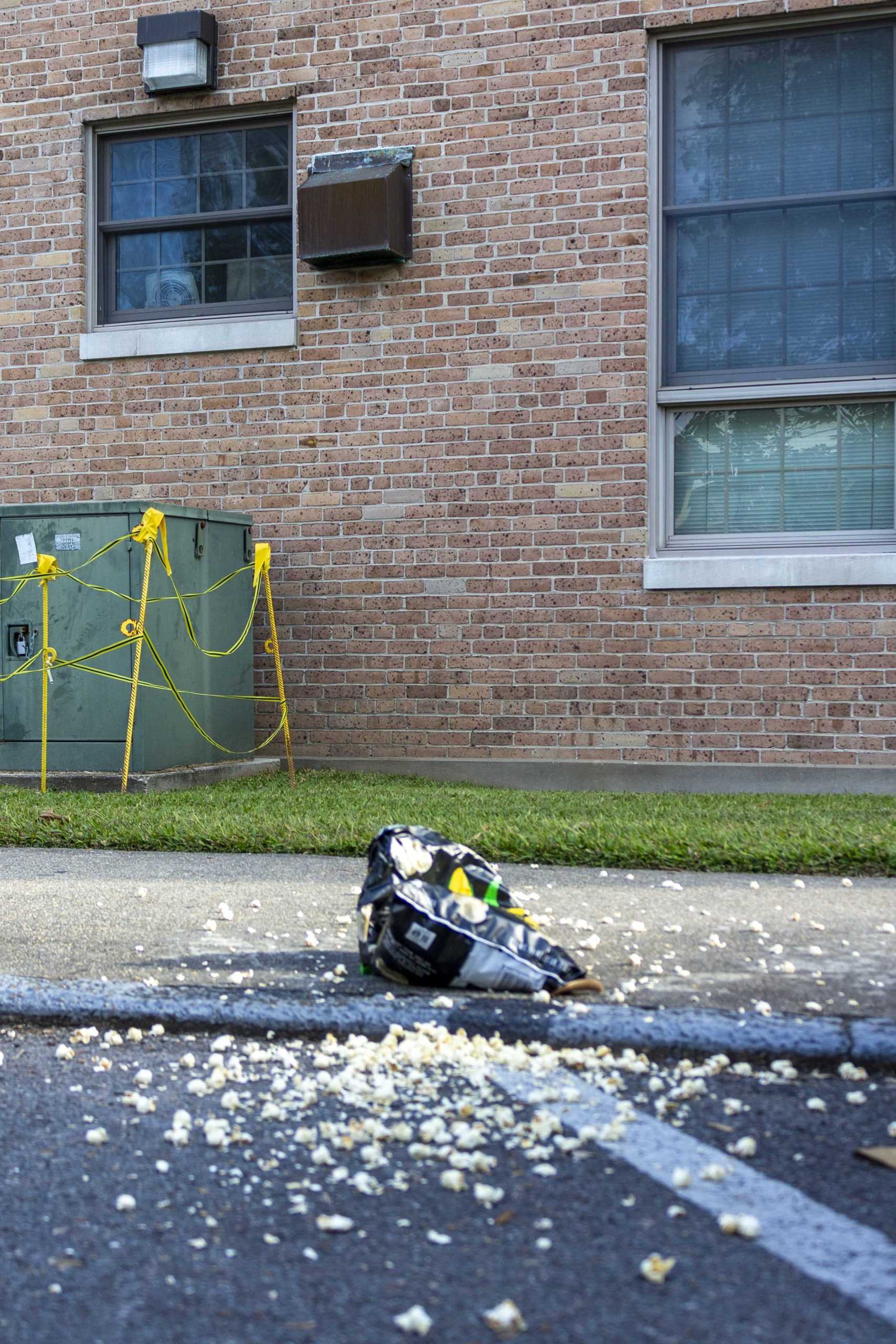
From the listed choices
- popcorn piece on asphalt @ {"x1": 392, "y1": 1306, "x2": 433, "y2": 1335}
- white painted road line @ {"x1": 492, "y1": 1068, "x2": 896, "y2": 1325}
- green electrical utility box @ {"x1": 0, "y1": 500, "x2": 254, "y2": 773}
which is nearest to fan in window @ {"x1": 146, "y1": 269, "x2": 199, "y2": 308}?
green electrical utility box @ {"x1": 0, "y1": 500, "x2": 254, "y2": 773}

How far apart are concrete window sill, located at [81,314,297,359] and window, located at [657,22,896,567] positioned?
2.86 meters

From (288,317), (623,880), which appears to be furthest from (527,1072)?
(288,317)

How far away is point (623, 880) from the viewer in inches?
228

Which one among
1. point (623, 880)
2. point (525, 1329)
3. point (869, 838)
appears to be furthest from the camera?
point (869, 838)

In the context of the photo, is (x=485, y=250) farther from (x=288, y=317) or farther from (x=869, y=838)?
(x=869, y=838)

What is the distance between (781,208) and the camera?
959 centimetres

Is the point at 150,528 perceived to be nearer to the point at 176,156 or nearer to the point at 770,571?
the point at 176,156

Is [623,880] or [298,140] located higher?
[298,140]

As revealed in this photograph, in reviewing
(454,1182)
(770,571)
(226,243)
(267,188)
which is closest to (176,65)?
(267,188)

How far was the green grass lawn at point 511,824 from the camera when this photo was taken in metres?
6.14

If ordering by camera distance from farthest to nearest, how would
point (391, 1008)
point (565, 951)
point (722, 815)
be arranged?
point (722, 815)
point (565, 951)
point (391, 1008)

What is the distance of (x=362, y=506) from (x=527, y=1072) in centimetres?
713

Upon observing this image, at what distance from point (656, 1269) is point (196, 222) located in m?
9.83

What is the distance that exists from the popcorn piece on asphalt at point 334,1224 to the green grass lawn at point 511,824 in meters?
3.69
